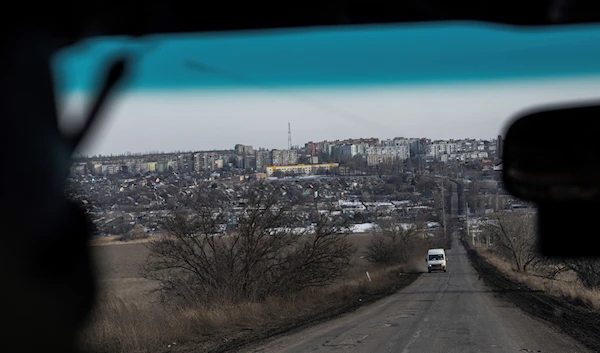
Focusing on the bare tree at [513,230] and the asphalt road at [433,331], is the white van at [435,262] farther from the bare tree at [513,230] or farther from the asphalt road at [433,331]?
the asphalt road at [433,331]

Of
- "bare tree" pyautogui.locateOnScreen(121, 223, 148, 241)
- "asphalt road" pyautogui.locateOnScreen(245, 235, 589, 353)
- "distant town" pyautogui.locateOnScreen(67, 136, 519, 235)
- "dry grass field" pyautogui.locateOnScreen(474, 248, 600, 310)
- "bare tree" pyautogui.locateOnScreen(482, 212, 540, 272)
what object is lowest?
"dry grass field" pyautogui.locateOnScreen(474, 248, 600, 310)

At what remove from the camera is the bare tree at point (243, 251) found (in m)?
21.6

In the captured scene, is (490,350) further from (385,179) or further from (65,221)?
(385,179)

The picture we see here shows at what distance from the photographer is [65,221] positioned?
2.43 metres

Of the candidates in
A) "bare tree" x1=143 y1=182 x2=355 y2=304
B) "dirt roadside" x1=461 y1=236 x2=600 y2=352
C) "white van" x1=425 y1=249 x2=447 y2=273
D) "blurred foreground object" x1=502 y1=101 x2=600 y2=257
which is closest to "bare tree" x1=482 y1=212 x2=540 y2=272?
"dirt roadside" x1=461 y1=236 x2=600 y2=352

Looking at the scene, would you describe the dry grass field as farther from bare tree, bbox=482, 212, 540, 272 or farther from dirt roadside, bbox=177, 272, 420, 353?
dirt roadside, bbox=177, 272, 420, 353

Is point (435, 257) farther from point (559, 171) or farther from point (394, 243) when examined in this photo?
point (559, 171)

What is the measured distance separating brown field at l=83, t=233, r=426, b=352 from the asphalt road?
3.95ft

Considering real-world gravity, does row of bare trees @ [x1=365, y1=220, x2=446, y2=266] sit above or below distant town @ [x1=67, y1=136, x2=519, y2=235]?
below

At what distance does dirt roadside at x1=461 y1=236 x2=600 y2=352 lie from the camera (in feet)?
48.4

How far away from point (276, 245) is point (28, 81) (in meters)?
21.3

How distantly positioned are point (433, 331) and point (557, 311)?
18.9 ft

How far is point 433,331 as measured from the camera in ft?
51.2

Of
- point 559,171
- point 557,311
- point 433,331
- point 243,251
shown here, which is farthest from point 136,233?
point 559,171
